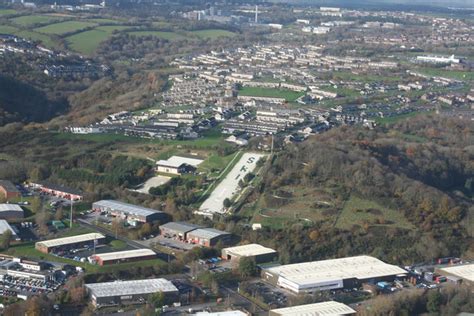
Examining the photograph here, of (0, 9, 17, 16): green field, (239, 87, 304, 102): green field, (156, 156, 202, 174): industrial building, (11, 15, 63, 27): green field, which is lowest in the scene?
(239, 87, 304, 102): green field

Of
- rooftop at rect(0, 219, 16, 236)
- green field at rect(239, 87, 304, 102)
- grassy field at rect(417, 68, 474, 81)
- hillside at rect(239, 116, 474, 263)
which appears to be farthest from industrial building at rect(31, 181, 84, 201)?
grassy field at rect(417, 68, 474, 81)

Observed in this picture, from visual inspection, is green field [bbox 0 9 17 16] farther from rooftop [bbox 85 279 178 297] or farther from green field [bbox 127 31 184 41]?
rooftop [bbox 85 279 178 297]

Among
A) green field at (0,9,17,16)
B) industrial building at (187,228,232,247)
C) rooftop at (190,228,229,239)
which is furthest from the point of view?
green field at (0,9,17,16)

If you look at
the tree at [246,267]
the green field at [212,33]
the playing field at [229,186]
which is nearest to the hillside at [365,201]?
the playing field at [229,186]

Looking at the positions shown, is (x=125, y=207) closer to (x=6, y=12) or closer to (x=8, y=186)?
(x=8, y=186)

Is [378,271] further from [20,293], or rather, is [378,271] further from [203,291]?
[20,293]

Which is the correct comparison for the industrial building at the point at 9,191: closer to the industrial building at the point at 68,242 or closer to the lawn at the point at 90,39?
the industrial building at the point at 68,242

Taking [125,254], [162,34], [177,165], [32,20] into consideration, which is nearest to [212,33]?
[162,34]
